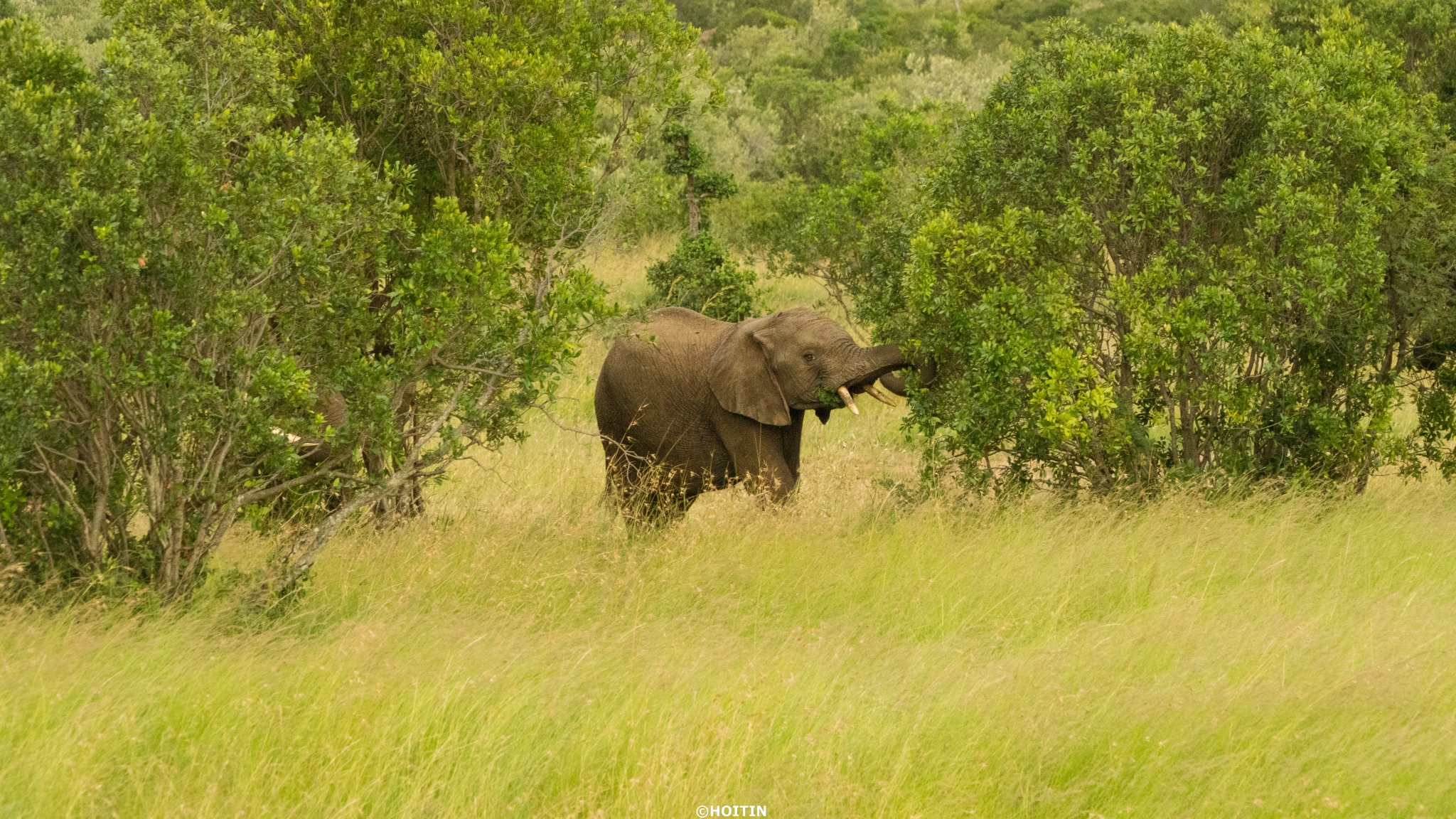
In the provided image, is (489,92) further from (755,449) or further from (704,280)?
(704,280)

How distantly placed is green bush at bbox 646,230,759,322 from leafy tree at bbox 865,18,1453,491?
6.59 metres

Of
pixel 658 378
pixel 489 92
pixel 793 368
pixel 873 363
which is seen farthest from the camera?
pixel 658 378

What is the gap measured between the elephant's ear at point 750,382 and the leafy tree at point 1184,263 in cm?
98

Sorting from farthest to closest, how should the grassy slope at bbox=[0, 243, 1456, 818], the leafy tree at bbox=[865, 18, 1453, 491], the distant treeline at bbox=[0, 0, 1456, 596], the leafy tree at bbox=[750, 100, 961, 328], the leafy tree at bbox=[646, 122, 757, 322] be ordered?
1. the leafy tree at bbox=[646, 122, 757, 322]
2. the leafy tree at bbox=[750, 100, 961, 328]
3. the leafy tree at bbox=[865, 18, 1453, 491]
4. the distant treeline at bbox=[0, 0, 1456, 596]
5. the grassy slope at bbox=[0, 243, 1456, 818]

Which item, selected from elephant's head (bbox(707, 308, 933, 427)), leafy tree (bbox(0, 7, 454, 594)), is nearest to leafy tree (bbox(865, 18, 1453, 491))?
elephant's head (bbox(707, 308, 933, 427))

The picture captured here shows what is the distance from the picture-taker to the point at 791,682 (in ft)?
19.3

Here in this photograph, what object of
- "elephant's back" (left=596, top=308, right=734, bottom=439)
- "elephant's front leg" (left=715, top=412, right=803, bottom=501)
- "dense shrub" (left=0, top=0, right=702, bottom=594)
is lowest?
"elephant's front leg" (left=715, top=412, right=803, bottom=501)

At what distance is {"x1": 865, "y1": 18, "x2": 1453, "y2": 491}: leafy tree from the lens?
9.56 m

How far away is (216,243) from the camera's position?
723 centimetres

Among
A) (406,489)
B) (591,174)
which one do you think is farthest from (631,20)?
(406,489)

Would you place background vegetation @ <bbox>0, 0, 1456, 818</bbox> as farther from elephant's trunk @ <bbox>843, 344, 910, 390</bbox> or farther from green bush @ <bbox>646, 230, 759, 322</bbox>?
green bush @ <bbox>646, 230, 759, 322</bbox>

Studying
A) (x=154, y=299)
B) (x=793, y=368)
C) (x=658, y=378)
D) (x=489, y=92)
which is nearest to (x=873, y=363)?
(x=793, y=368)

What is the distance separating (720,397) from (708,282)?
22.8 feet

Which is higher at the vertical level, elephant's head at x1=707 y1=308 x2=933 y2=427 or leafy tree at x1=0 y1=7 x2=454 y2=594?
leafy tree at x1=0 y1=7 x2=454 y2=594
